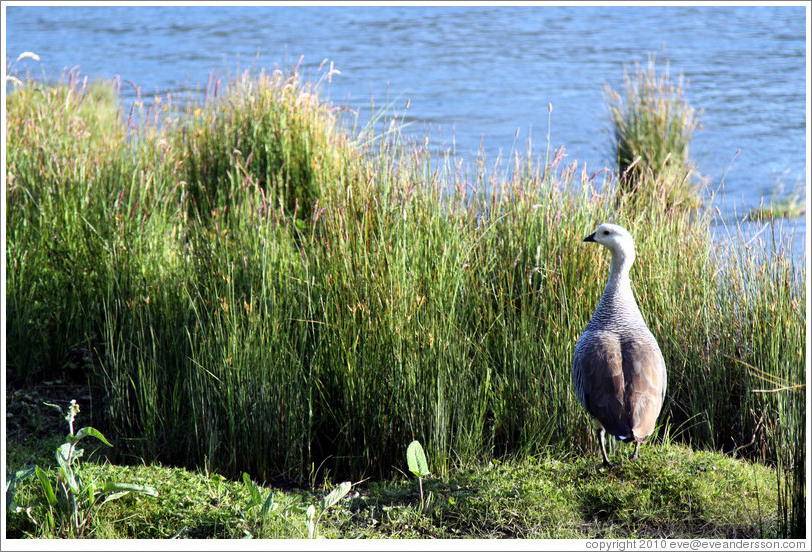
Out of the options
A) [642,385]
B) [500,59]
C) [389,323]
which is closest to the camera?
[642,385]

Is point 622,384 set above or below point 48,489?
above

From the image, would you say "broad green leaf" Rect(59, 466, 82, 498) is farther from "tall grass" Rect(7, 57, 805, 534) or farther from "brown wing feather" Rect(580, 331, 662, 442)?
"brown wing feather" Rect(580, 331, 662, 442)

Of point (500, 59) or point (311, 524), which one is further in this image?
point (500, 59)

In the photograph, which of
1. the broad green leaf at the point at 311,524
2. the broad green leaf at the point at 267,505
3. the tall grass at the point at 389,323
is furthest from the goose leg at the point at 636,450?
the broad green leaf at the point at 267,505

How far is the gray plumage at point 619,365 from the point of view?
3.11m

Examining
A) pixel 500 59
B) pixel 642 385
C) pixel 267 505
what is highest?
pixel 500 59

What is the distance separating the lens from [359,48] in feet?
66.7

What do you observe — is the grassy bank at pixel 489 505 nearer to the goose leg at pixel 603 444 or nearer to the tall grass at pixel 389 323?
the goose leg at pixel 603 444

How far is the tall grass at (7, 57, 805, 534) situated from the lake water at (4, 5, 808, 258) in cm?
229

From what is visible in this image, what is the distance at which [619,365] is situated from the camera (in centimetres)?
322

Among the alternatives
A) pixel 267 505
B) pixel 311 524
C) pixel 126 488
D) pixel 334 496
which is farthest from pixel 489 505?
pixel 126 488

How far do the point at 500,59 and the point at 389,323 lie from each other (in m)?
16.4

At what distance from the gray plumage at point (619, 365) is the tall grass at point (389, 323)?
42cm

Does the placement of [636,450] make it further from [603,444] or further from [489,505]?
[489,505]
